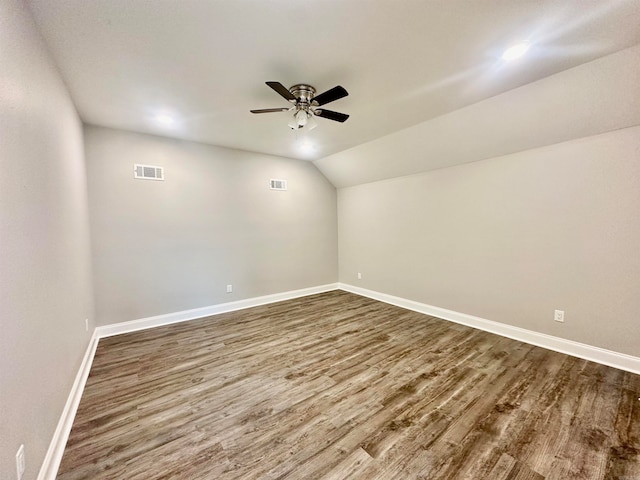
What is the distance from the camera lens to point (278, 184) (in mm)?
5012

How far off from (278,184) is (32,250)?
380 centimetres

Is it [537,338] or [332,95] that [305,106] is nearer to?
[332,95]

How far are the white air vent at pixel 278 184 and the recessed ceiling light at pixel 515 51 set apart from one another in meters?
3.73

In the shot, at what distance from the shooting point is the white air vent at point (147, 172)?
3667 millimetres

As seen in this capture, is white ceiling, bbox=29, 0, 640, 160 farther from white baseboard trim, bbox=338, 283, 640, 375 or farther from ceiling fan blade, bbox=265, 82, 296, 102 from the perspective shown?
white baseboard trim, bbox=338, 283, 640, 375

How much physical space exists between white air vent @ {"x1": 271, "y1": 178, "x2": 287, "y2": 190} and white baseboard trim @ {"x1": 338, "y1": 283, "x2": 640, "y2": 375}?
9.93 ft

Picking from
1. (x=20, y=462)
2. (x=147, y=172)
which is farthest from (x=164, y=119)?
(x=20, y=462)

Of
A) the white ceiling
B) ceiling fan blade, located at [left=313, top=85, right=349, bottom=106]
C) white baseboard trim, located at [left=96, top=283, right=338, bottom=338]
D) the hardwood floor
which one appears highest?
the white ceiling

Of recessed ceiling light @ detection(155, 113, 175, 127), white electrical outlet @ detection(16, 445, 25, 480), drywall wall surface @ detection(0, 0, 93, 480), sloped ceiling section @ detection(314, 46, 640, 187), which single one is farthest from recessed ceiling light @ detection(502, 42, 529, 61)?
white electrical outlet @ detection(16, 445, 25, 480)

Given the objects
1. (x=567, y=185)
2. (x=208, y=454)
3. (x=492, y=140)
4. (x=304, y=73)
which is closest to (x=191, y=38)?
(x=304, y=73)

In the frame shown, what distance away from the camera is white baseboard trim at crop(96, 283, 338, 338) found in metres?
3.55

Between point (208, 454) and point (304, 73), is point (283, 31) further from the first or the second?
point (208, 454)

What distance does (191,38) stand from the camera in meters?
1.83

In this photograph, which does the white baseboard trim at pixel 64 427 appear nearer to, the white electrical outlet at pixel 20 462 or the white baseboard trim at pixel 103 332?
the white baseboard trim at pixel 103 332
